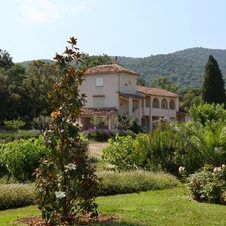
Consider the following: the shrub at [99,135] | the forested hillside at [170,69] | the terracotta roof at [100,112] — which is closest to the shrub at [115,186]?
the shrub at [99,135]

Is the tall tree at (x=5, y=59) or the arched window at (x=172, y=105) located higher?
the tall tree at (x=5, y=59)

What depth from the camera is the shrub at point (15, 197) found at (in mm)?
9688

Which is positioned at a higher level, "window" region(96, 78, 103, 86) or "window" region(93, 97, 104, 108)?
"window" region(96, 78, 103, 86)

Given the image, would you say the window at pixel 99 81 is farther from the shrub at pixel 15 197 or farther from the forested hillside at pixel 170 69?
the forested hillside at pixel 170 69

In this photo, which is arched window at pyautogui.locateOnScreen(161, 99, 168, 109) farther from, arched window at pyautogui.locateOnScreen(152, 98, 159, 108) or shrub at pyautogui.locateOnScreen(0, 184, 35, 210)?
shrub at pyautogui.locateOnScreen(0, 184, 35, 210)

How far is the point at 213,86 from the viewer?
45.3m

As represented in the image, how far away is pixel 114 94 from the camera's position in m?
40.8

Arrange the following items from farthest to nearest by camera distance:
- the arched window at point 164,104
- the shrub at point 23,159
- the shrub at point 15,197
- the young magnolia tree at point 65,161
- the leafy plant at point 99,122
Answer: the arched window at point 164,104 < the leafy plant at point 99,122 < the shrub at point 23,159 < the shrub at point 15,197 < the young magnolia tree at point 65,161

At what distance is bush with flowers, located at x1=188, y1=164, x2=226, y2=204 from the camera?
364 inches

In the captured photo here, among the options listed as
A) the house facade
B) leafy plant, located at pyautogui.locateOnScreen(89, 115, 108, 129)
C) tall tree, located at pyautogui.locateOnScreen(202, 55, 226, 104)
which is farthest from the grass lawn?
tall tree, located at pyautogui.locateOnScreen(202, 55, 226, 104)

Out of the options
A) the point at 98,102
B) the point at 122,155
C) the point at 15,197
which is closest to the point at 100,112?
the point at 98,102

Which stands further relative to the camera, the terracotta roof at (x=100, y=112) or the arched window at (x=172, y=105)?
the arched window at (x=172, y=105)

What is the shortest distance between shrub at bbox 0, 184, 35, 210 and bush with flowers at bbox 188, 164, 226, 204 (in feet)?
13.3

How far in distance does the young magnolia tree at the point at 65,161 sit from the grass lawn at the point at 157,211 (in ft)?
2.42
